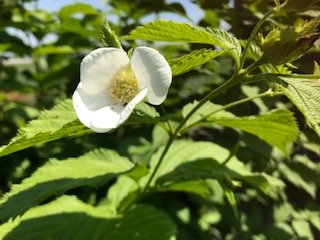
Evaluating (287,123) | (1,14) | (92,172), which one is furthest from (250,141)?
(1,14)

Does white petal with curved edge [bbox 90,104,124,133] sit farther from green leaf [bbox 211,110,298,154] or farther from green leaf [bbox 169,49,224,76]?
green leaf [bbox 211,110,298,154]

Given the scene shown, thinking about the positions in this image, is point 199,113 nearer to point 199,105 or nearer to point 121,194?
point 199,105

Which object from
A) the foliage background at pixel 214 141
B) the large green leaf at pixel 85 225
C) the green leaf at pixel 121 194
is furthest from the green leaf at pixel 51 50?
the large green leaf at pixel 85 225

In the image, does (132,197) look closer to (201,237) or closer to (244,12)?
(201,237)

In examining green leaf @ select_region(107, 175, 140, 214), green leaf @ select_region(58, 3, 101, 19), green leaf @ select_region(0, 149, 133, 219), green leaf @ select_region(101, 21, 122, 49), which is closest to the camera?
green leaf @ select_region(101, 21, 122, 49)

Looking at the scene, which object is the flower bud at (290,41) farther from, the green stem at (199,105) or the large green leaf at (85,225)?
the large green leaf at (85,225)

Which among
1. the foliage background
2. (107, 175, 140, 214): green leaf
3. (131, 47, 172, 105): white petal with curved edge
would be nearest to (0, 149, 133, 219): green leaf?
(107, 175, 140, 214): green leaf
